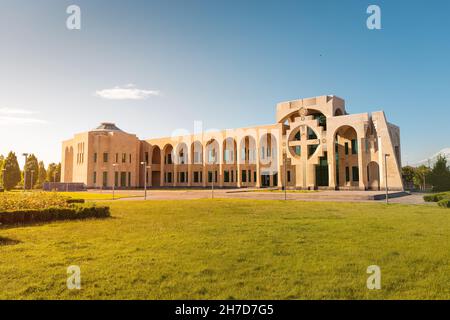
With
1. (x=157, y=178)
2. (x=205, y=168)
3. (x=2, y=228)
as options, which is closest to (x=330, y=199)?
(x=2, y=228)

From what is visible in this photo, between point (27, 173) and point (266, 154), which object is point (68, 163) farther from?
point (266, 154)

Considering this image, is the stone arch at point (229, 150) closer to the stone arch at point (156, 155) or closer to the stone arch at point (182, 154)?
the stone arch at point (182, 154)

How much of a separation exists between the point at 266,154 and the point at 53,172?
6127 cm

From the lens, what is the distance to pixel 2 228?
503 inches

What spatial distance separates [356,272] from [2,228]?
1360cm

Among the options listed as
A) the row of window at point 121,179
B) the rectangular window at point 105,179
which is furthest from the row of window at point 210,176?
the rectangular window at point 105,179

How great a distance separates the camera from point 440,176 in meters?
44.8

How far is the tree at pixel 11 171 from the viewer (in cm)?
6321

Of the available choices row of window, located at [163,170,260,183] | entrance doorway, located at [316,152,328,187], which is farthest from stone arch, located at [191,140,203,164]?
entrance doorway, located at [316,152,328,187]

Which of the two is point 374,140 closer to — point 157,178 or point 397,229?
point 397,229

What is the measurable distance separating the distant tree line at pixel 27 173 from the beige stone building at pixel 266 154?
30.4 feet

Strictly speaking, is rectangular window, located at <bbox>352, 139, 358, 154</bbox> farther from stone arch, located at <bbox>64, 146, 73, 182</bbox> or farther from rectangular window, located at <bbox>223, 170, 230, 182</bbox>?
stone arch, located at <bbox>64, 146, 73, 182</bbox>

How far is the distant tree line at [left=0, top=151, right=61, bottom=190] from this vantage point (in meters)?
63.3

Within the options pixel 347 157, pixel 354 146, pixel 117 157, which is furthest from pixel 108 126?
pixel 354 146
